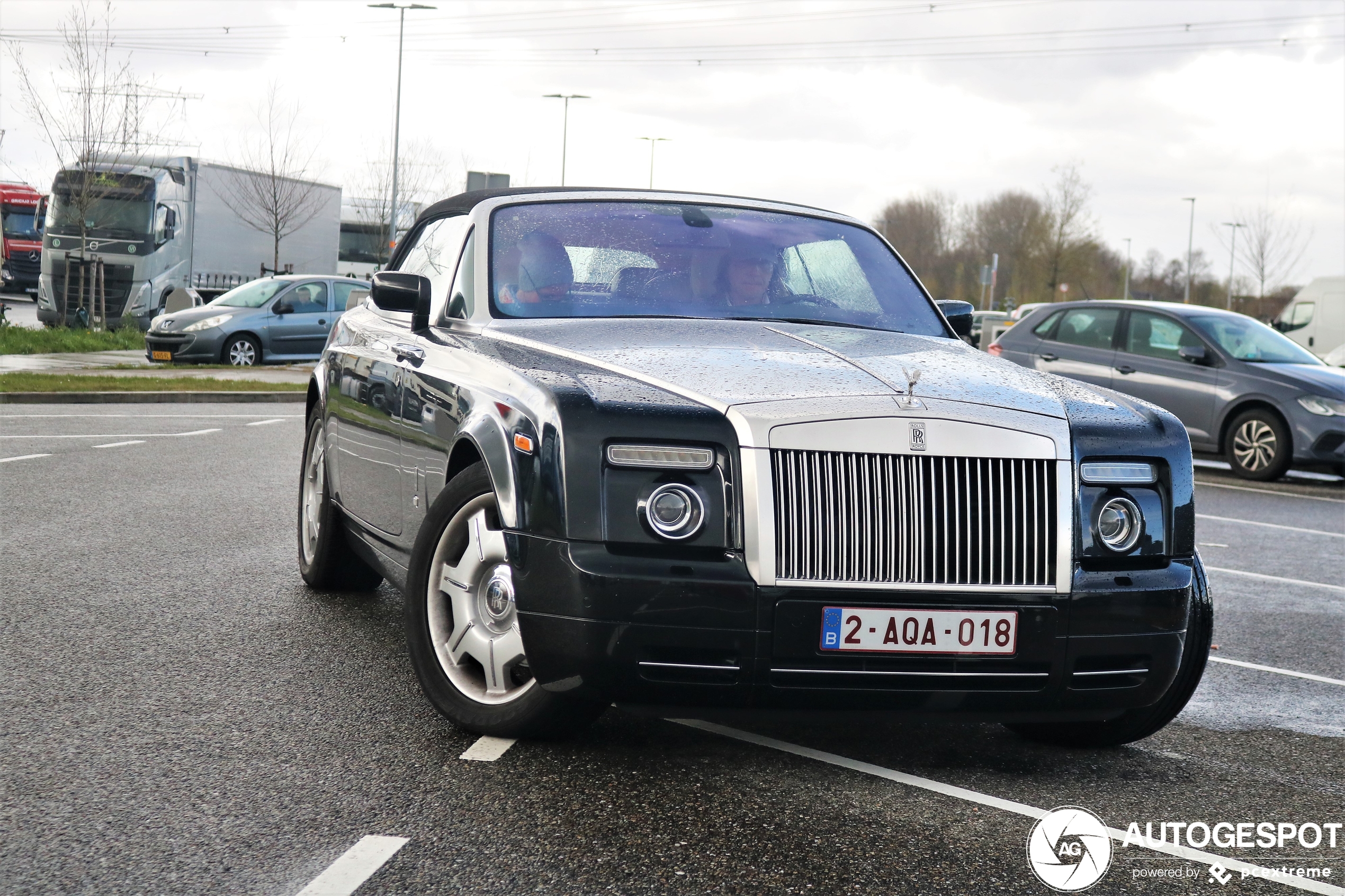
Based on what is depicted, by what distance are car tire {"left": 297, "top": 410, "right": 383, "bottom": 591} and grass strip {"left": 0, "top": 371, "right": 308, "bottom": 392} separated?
11.2 meters

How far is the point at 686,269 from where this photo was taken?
506 centimetres

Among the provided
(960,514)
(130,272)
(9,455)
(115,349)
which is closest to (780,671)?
(960,514)

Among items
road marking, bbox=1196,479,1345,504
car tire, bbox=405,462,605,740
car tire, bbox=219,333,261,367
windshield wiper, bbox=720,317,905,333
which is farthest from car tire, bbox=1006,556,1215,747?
car tire, bbox=219,333,261,367

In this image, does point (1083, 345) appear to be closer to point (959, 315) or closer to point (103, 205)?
point (959, 315)

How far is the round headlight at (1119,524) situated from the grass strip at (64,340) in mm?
22073

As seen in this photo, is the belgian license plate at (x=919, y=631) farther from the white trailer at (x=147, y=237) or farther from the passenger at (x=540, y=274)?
the white trailer at (x=147, y=237)

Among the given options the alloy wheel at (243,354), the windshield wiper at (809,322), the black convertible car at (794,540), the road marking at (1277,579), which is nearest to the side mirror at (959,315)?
the windshield wiper at (809,322)

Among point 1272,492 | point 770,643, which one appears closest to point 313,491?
point 770,643

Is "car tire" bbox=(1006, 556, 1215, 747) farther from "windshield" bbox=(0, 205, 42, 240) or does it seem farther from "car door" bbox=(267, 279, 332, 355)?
"windshield" bbox=(0, 205, 42, 240)

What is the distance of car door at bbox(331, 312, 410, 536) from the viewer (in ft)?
16.5

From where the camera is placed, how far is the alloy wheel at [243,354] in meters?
23.0

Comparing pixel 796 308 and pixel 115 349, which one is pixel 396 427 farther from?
pixel 115 349

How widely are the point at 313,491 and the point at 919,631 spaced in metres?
3.62

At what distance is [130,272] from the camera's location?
29156 millimetres
